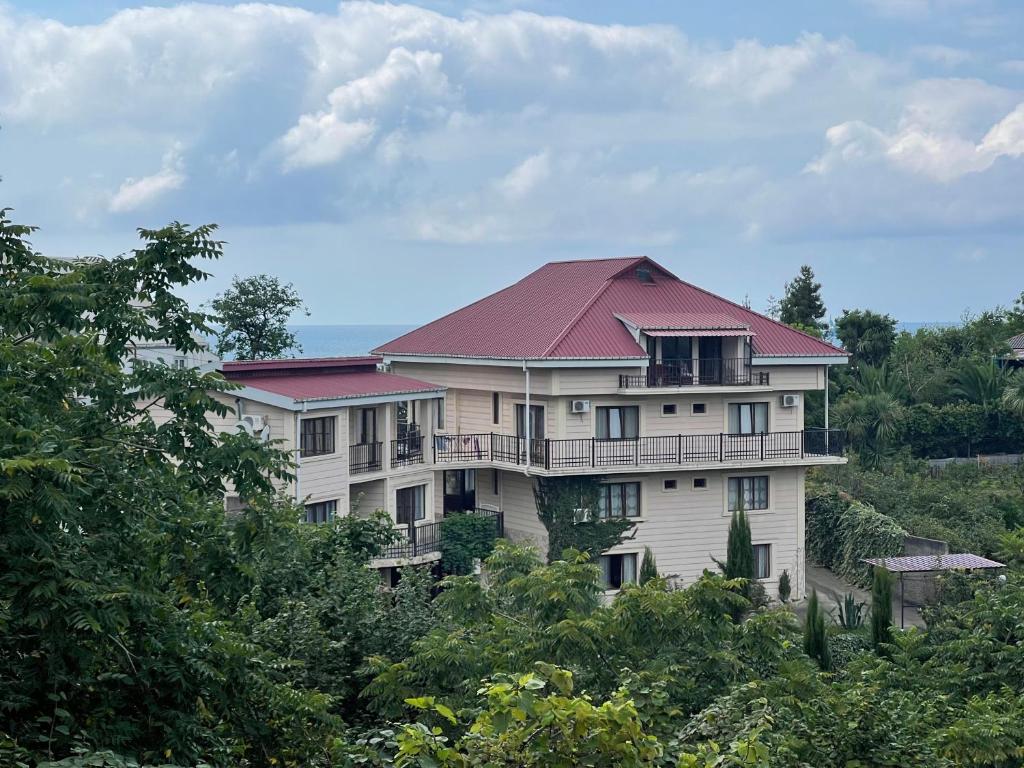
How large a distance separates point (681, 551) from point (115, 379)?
2596cm

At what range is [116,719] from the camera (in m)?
9.30

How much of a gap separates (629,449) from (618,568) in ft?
10.6

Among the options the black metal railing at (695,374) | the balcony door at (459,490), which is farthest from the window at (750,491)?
the balcony door at (459,490)

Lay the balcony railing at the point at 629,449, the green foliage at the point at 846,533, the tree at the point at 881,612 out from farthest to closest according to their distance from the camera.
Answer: the green foliage at the point at 846,533
the balcony railing at the point at 629,449
the tree at the point at 881,612

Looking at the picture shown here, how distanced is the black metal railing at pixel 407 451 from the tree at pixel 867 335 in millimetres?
33131

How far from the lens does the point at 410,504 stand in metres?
32.8

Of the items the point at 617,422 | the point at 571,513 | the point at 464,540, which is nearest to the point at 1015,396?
the point at 617,422

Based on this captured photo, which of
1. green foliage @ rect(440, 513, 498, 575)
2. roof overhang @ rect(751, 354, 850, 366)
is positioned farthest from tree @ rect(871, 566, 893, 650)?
roof overhang @ rect(751, 354, 850, 366)

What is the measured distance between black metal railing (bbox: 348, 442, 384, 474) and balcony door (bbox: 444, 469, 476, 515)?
157 inches

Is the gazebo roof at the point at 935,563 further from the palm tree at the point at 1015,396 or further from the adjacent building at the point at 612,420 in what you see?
the palm tree at the point at 1015,396

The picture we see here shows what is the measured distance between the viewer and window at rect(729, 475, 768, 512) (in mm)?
35062

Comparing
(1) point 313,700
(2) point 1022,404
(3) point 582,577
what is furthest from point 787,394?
(1) point 313,700

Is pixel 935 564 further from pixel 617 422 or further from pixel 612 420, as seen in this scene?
pixel 612 420

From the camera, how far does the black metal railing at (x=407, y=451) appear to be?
31953 mm
